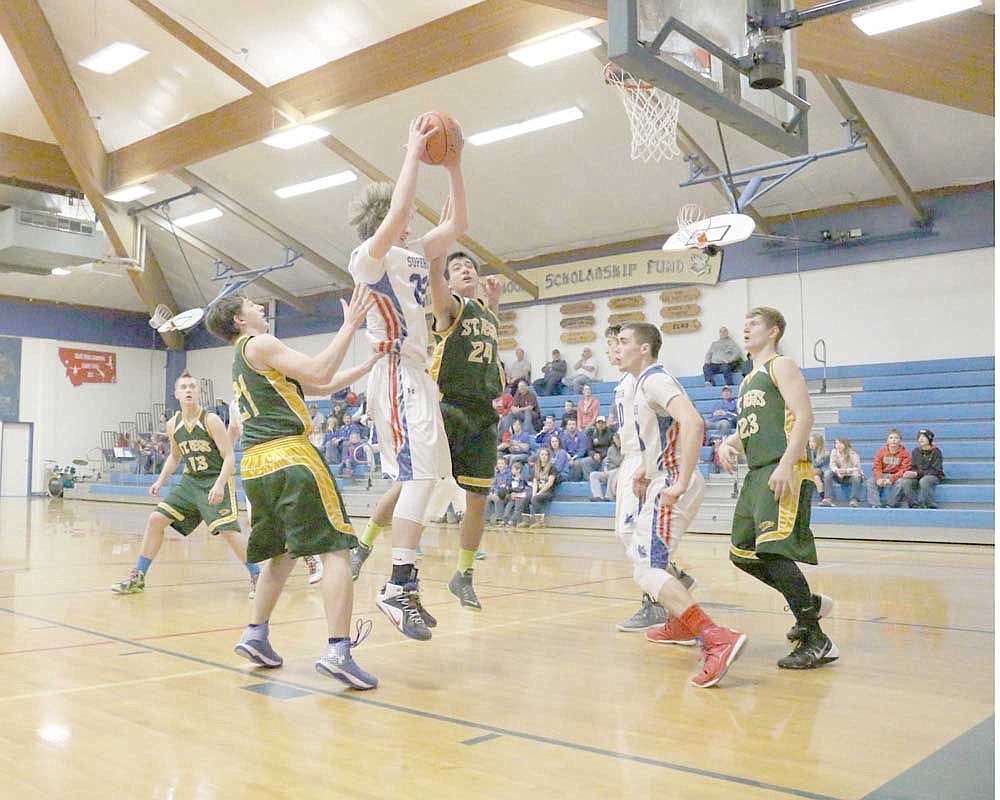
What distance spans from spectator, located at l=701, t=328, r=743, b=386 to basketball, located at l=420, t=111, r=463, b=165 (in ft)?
42.2

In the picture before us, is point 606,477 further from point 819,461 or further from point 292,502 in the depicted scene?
point 292,502

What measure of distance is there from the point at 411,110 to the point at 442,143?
467 inches

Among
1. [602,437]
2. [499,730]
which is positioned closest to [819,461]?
[602,437]

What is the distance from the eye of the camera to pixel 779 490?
395 centimetres

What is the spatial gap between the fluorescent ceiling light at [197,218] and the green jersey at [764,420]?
18.1 metres

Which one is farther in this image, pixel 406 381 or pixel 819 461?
pixel 819 461

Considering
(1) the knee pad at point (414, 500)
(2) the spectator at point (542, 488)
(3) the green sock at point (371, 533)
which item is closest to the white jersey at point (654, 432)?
(1) the knee pad at point (414, 500)

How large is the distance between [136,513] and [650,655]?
48.3 ft

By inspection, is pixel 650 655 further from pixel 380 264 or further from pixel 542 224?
pixel 542 224

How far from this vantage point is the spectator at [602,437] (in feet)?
47.5

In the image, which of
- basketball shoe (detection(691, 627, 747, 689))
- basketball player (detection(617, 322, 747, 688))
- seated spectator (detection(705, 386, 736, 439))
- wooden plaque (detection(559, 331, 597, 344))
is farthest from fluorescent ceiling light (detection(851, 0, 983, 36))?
wooden plaque (detection(559, 331, 597, 344))

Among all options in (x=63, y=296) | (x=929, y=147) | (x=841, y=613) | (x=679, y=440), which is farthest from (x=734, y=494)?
(x=63, y=296)

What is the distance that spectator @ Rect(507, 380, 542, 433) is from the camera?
16.5m

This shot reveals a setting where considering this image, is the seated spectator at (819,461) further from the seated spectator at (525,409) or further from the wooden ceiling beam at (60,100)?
the wooden ceiling beam at (60,100)
